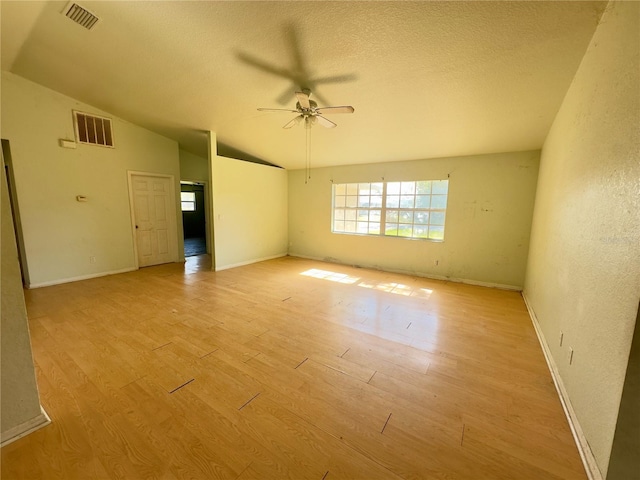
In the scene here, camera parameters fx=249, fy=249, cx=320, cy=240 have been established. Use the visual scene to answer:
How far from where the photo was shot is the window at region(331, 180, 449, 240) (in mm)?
4809

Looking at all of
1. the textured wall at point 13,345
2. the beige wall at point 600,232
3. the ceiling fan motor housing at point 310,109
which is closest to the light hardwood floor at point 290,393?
the textured wall at point 13,345

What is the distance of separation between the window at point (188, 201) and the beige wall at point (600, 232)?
1101 centimetres

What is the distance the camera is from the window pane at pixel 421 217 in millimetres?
4918

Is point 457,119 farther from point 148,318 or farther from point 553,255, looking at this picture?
point 148,318

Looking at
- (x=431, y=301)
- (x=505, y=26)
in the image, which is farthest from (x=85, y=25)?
(x=431, y=301)

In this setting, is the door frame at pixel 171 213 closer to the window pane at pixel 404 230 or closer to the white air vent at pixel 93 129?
the white air vent at pixel 93 129

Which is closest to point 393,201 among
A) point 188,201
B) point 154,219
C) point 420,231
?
point 420,231

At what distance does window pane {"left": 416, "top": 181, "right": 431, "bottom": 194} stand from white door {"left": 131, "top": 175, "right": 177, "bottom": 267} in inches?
211

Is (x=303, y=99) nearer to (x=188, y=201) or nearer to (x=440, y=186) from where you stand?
(x=440, y=186)

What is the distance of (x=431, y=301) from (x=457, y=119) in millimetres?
2543

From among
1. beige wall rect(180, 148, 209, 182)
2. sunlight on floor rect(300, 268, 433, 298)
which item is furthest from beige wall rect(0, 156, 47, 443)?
beige wall rect(180, 148, 209, 182)

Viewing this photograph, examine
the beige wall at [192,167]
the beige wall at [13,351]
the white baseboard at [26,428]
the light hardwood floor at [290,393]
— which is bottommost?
the light hardwood floor at [290,393]

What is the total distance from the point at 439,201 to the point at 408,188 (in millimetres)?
648

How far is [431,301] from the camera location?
365cm
